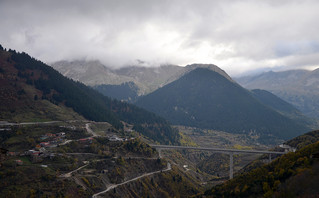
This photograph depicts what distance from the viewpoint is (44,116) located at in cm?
17662

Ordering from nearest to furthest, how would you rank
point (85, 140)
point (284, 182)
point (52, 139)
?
point (284, 182), point (52, 139), point (85, 140)

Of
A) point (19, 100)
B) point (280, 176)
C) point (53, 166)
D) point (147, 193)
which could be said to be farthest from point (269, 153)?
point (19, 100)

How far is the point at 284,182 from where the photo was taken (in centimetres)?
7962

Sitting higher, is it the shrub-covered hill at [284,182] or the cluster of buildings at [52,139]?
the cluster of buildings at [52,139]

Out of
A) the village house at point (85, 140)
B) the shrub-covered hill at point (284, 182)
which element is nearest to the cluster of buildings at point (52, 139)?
the village house at point (85, 140)

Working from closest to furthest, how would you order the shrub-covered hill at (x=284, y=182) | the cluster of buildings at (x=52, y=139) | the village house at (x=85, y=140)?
the shrub-covered hill at (x=284, y=182)
the cluster of buildings at (x=52, y=139)
the village house at (x=85, y=140)

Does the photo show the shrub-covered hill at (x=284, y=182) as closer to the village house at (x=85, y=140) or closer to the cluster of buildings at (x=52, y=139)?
the village house at (x=85, y=140)

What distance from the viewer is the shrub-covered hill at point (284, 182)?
70375 millimetres

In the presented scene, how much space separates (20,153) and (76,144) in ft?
89.7

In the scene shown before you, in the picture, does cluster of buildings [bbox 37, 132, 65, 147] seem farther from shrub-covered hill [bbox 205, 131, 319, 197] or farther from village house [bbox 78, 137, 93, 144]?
shrub-covered hill [bbox 205, 131, 319, 197]

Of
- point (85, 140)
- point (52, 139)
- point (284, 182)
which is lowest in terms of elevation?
point (284, 182)

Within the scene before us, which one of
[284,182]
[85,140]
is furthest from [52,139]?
[284,182]

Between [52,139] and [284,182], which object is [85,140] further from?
[284,182]

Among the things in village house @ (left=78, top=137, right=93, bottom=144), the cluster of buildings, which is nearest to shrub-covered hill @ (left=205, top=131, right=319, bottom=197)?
village house @ (left=78, top=137, right=93, bottom=144)
